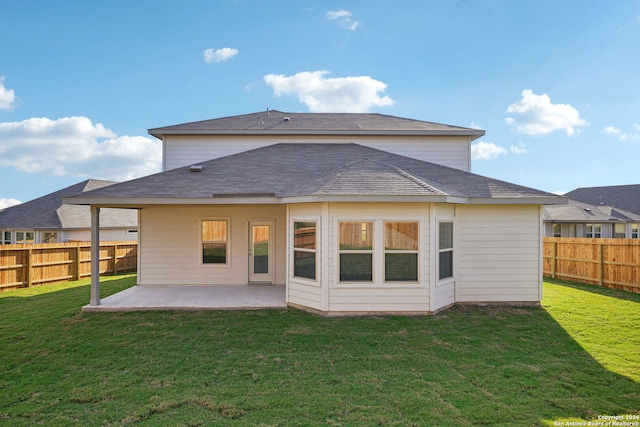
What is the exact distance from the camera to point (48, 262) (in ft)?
39.6

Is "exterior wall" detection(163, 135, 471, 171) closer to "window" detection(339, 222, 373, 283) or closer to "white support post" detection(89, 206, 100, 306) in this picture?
"white support post" detection(89, 206, 100, 306)

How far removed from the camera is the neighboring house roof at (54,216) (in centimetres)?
1762

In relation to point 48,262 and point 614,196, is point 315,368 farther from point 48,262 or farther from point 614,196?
point 614,196

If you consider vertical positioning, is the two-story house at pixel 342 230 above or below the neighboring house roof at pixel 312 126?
below

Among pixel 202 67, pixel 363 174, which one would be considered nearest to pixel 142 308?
pixel 363 174

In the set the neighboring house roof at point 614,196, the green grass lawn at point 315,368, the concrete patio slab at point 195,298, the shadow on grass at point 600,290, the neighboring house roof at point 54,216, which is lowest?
the shadow on grass at point 600,290

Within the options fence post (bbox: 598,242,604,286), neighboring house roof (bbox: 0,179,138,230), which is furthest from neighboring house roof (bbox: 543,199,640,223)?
A: neighboring house roof (bbox: 0,179,138,230)

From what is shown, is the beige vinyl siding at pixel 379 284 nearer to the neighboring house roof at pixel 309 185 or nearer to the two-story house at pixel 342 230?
the two-story house at pixel 342 230

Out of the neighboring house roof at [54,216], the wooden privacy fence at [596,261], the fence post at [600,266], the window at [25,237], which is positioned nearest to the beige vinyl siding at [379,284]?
the wooden privacy fence at [596,261]

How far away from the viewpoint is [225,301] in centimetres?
824

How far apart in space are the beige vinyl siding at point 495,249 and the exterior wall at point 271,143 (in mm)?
4297

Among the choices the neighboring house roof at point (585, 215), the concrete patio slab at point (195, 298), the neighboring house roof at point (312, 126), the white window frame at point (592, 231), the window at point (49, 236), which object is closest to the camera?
the concrete patio slab at point (195, 298)

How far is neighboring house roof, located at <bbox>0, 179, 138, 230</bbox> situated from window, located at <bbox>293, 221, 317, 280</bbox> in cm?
1522

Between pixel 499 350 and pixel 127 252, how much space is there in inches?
607
